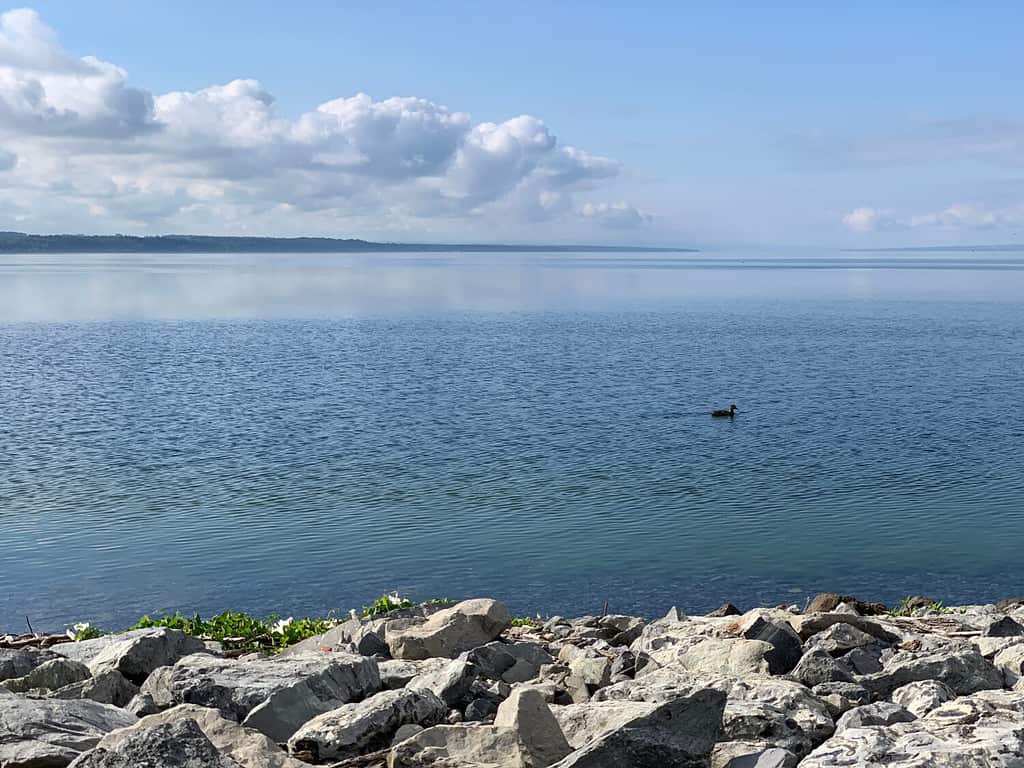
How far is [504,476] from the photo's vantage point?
33844mm

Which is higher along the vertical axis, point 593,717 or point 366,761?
point 593,717

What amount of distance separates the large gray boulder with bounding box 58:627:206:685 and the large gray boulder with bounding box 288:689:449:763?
2.69 metres

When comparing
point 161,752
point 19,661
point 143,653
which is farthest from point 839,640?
point 19,661

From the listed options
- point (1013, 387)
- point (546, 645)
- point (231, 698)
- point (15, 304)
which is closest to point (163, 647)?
point (231, 698)

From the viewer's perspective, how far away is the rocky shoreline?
7.38m

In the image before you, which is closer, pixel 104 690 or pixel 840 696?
pixel 840 696

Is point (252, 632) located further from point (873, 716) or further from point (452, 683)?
point (873, 716)

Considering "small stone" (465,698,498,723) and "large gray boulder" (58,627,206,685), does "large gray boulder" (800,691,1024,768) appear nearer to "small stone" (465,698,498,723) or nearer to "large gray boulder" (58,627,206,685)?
"small stone" (465,698,498,723)

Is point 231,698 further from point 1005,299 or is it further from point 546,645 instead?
point 1005,299

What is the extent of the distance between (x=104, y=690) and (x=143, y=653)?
0.80 metres

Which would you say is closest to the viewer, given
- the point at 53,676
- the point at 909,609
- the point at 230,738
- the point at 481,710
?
the point at 230,738

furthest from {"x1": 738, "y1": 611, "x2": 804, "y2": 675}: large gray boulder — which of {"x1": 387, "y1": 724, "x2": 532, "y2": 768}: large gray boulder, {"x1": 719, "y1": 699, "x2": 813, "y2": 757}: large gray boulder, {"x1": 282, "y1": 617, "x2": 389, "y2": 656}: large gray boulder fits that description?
{"x1": 282, "y1": 617, "x2": 389, "y2": 656}: large gray boulder

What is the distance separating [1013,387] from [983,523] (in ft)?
92.3

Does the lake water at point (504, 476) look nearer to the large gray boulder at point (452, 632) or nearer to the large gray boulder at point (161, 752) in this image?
the large gray boulder at point (452, 632)
